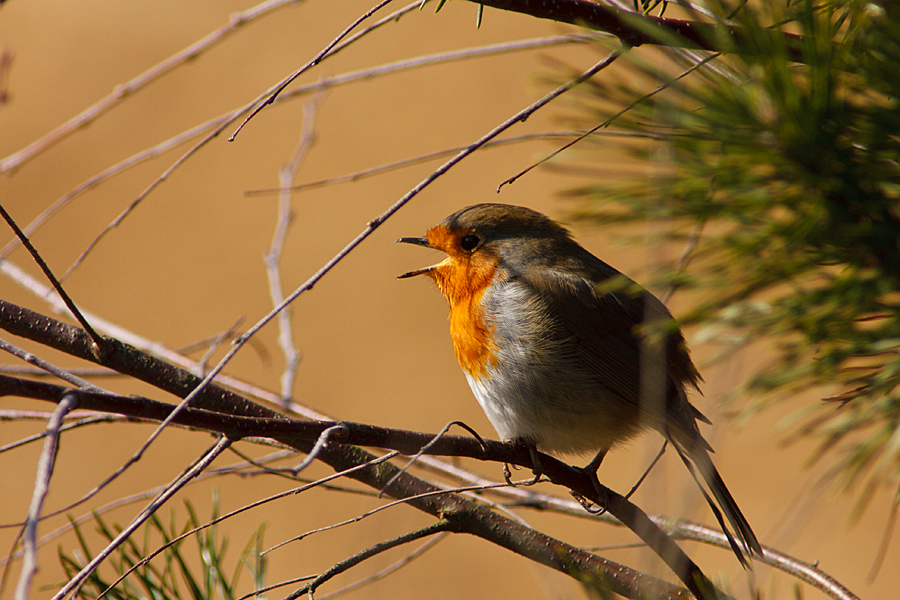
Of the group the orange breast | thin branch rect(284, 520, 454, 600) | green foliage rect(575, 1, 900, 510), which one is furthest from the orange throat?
green foliage rect(575, 1, 900, 510)

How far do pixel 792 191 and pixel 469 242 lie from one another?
5.04ft

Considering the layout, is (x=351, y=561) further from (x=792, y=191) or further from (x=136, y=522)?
(x=792, y=191)

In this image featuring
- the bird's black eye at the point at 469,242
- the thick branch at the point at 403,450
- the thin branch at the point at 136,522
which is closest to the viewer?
the thin branch at the point at 136,522

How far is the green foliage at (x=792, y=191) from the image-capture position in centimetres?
58

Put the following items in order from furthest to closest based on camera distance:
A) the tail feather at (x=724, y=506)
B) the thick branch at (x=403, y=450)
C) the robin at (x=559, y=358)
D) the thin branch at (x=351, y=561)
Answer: the robin at (x=559, y=358) < the tail feather at (x=724, y=506) < the thin branch at (x=351, y=561) < the thick branch at (x=403, y=450)

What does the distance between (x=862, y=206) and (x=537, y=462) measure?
861 mm

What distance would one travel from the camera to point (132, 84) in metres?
1.36

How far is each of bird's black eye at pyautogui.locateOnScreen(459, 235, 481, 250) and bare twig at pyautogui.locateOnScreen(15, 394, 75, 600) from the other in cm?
158

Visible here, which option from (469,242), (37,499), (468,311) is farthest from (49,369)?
(469,242)

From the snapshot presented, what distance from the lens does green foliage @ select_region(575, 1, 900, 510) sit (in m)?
0.58

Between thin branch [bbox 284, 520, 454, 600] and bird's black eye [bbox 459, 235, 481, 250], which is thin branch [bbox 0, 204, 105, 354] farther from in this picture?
bird's black eye [bbox 459, 235, 481, 250]

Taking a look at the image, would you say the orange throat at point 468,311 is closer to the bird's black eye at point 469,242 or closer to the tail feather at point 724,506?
the bird's black eye at point 469,242

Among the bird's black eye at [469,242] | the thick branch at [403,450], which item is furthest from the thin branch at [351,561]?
the bird's black eye at [469,242]

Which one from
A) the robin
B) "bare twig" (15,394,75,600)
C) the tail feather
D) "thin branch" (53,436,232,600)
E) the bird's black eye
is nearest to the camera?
"bare twig" (15,394,75,600)
